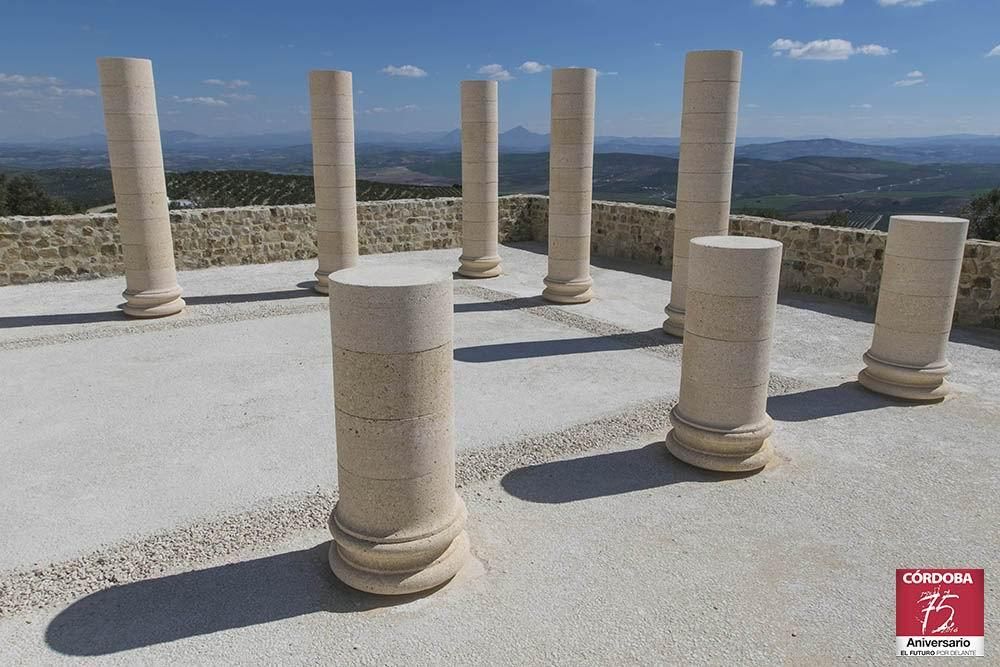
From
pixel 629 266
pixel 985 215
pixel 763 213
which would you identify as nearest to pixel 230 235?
pixel 629 266

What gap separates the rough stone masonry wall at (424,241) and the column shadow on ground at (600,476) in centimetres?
796

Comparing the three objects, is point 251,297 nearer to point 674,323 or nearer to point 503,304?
point 503,304

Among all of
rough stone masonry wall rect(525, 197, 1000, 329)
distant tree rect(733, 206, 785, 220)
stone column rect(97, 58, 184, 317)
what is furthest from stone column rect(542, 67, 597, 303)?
stone column rect(97, 58, 184, 317)

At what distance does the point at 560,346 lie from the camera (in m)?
10.9

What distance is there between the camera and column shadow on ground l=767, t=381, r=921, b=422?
828cm

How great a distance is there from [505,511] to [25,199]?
42.2m

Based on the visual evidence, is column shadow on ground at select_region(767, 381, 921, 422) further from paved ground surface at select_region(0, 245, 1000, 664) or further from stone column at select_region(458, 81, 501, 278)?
stone column at select_region(458, 81, 501, 278)

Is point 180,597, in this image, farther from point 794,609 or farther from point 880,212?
point 880,212

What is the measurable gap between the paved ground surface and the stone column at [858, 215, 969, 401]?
1.10ft

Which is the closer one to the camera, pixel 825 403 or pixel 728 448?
pixel 728 448

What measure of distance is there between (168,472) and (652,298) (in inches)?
387

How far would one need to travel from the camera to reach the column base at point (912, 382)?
858 centimetres

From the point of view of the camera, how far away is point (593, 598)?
4957 millimetres

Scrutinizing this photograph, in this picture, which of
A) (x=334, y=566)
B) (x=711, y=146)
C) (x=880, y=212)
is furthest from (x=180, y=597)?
(x=880, y=212)
